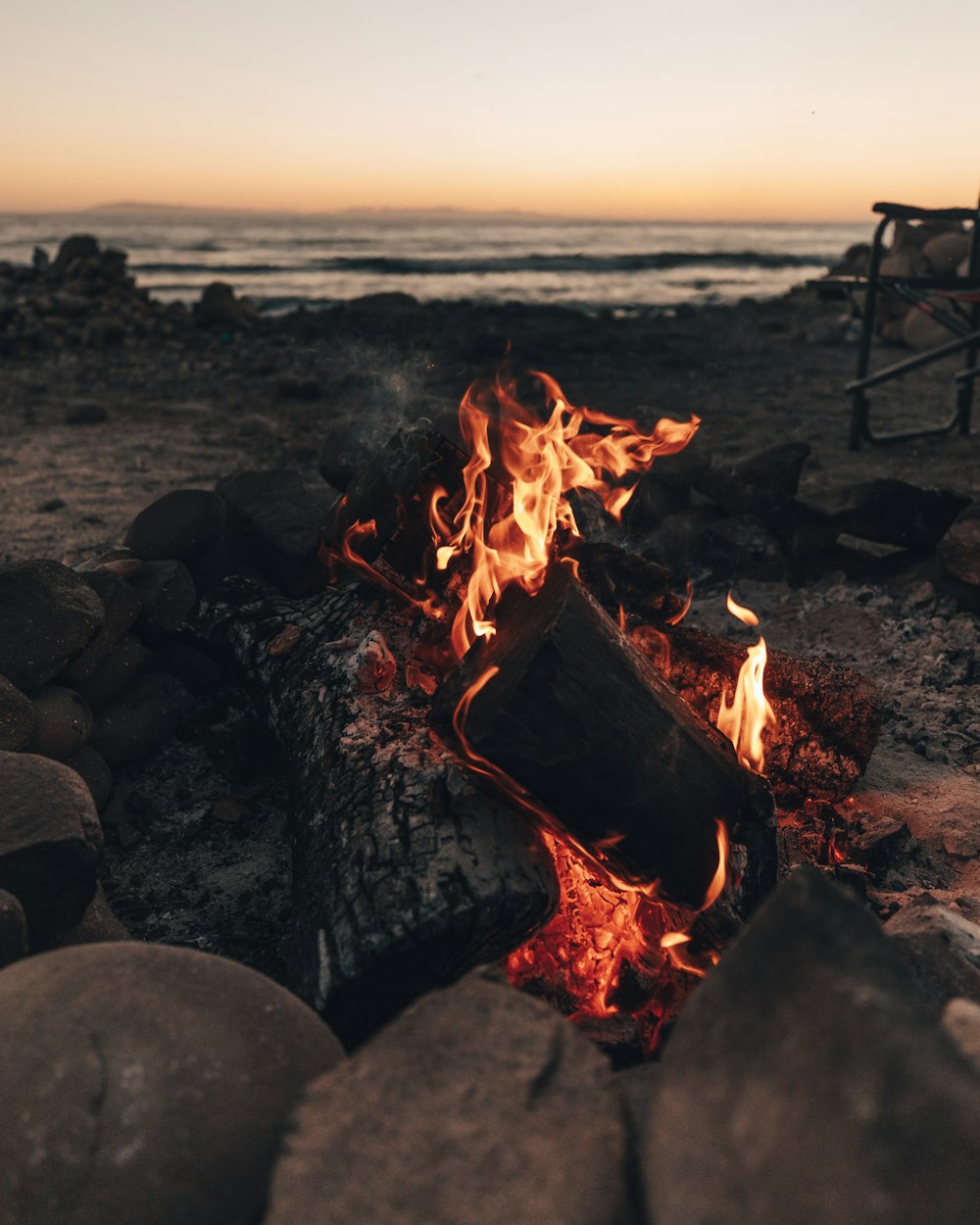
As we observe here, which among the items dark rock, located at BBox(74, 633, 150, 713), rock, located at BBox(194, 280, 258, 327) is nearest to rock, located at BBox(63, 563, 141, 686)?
dark rock, located at BBox(74, 633, 150, 713)

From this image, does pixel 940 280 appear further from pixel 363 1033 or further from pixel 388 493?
pixel 363 1033

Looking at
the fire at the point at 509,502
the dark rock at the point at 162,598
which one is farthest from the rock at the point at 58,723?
the fire at the point at 509,502

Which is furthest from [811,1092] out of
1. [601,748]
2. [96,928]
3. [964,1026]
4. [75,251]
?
[75,251]

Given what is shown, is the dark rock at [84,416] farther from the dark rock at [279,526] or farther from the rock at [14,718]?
the rock at [14,718]

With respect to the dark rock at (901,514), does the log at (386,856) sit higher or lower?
lower

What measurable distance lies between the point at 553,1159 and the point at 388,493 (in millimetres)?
2613

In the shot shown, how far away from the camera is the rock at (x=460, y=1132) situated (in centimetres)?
128

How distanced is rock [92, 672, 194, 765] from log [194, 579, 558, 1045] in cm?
78

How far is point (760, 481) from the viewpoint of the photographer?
5367mm

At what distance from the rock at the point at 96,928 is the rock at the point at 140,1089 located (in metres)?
0.80

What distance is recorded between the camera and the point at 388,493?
3580 millimetres

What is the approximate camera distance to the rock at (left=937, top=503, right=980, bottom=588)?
14.6ft

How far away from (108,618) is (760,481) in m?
3.59

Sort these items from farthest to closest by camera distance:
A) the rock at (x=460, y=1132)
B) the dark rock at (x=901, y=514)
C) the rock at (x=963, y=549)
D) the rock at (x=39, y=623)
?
the dark rock at (x=901, y=514) < the rock at (x=963, y=549) < the rock at (x=39, y=623) < the rock at (x=460, y=1132)
